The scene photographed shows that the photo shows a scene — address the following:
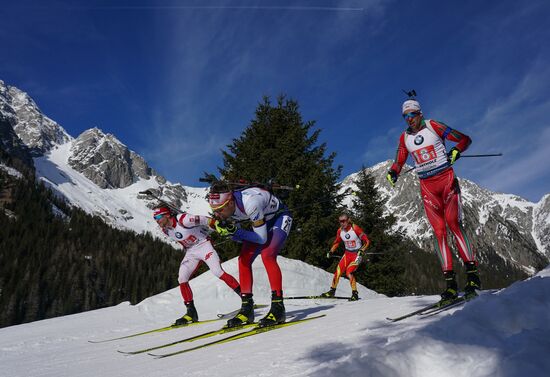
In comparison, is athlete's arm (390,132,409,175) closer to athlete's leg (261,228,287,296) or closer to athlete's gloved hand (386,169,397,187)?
athlete's gloved hand (386,169,397,187)

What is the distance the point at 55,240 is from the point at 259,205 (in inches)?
4928

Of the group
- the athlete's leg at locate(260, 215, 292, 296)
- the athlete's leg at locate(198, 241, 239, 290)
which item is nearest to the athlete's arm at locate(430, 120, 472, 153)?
the athlete's leg at locate(260, 215, 292, 296)

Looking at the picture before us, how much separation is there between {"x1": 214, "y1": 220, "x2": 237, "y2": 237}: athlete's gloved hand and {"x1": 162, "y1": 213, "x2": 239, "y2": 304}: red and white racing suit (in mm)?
2615

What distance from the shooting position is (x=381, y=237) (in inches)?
874

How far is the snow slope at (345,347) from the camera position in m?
2.25

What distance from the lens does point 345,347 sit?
387 centimetres

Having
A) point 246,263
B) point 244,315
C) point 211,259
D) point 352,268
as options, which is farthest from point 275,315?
point 352,268

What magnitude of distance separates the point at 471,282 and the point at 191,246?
18.2ft

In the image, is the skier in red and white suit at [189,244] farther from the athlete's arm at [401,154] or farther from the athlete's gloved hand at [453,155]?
the athlete's gloved hand at [453,155]

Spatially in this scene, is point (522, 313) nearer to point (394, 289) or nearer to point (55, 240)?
point (394, 289)

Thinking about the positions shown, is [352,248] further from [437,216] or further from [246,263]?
[437,216]

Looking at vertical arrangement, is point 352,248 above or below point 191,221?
below

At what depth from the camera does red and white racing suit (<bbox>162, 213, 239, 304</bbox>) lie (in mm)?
8273

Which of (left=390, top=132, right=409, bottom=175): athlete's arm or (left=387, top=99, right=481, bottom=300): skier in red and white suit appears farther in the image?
(left=390, top=132, right=409, bottom=175): athlete's arm
